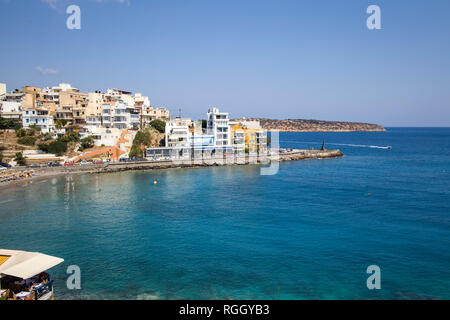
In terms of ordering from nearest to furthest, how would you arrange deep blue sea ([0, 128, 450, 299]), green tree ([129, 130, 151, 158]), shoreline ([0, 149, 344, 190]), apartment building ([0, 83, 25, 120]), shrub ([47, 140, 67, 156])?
deep blue sea ([0, 128, 450, 299]) → shoreline ([0, 149, 344, 190]) → shrub ([47, 140, 67, 156]) → green tree ([129, 130, 151, 158]) → apartment building ([0, 83, 25, 120])

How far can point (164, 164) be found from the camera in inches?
2040

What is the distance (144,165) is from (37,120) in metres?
21.1

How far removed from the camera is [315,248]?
63.4ft

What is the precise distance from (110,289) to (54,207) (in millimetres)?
16343

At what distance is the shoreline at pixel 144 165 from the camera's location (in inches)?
1575

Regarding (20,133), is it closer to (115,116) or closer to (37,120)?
(37,120)

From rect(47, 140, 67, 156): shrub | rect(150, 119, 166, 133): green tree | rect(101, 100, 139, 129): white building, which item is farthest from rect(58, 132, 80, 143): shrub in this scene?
rect(150, 119, 166, 133): green tree

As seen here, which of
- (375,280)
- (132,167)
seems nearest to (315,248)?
(375,280)

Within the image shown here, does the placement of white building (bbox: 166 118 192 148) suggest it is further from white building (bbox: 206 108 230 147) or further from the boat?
the boat

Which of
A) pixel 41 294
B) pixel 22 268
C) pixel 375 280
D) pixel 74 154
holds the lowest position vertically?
pixel 375 280

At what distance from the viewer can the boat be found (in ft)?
40.0
